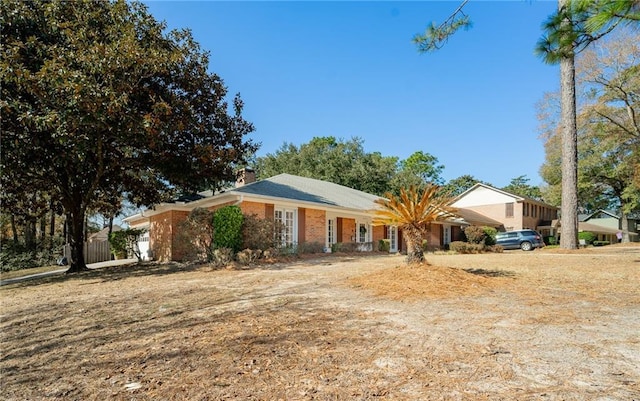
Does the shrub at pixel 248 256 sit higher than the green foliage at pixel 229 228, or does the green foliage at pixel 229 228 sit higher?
the green foliage at pixel 229 228

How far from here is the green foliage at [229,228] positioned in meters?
12.8

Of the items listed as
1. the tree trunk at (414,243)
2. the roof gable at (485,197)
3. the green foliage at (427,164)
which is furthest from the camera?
the green foliage at (427,164)

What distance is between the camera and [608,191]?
38688 millimetres

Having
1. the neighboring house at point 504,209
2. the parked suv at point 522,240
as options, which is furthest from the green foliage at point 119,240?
the neighboring house at point 504,209

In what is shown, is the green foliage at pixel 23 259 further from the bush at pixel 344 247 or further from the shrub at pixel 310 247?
the bush at pixel 344 247

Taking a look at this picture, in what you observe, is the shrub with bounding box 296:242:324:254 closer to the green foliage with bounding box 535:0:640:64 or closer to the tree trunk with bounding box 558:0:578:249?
the tree trunk with bounding box 558:0:578:249

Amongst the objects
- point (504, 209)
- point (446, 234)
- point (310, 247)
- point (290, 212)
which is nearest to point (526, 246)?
point (446, 234)

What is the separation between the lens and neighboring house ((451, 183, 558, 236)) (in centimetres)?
3531

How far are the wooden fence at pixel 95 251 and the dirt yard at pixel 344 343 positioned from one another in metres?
18.2

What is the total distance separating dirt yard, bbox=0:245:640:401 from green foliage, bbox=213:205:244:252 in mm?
5674

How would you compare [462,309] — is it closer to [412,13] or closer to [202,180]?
[412,13]

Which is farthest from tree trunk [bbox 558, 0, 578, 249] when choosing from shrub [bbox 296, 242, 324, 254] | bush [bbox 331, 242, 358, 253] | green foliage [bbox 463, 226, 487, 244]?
shrub [bbox 296, 242, 324, 254]

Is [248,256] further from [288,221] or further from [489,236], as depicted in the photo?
[489,236]

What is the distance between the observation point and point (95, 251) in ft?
77.7
